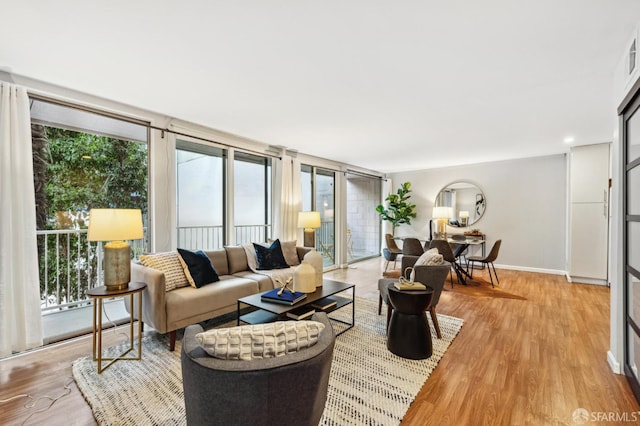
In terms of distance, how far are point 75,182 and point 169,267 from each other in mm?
1423

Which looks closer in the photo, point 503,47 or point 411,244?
point 503,47

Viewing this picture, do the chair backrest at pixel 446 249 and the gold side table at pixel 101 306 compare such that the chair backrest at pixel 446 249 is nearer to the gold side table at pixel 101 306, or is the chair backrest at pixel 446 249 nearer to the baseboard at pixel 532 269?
the baseboard at pixel 532 269

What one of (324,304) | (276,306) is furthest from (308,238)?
(276,306)

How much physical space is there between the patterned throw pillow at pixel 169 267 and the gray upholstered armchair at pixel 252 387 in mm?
1854

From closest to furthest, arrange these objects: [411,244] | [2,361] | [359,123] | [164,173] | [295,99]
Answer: [2,361] → [295,99] → [164,173] → [359,123] → [411,244]

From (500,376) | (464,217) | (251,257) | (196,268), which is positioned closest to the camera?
(500,376)

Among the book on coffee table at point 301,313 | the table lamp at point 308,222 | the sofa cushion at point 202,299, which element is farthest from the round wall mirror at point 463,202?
the sofa cushion at point 202,299

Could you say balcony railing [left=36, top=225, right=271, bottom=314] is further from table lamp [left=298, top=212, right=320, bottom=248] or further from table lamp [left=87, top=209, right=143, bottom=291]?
table lamp [left=298, top=212, right=320, bottom=248]

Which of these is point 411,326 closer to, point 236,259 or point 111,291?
point 236,259

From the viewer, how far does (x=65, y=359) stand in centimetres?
234

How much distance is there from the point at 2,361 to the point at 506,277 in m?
6.91

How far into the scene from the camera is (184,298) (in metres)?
2.58

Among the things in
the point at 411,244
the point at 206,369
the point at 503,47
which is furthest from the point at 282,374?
the point at 411,244

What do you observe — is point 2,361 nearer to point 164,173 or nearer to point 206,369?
point 164,173
